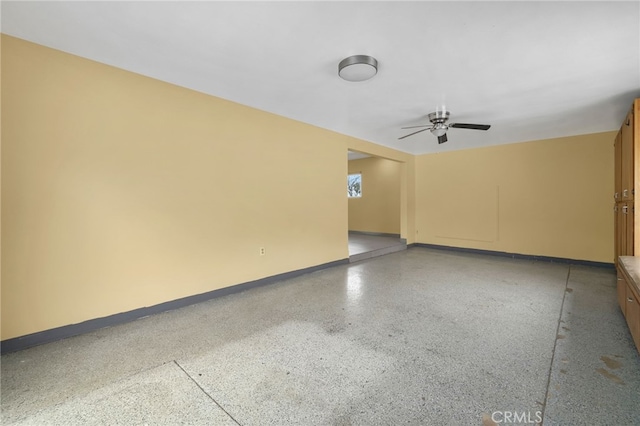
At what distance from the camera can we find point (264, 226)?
12.6ft

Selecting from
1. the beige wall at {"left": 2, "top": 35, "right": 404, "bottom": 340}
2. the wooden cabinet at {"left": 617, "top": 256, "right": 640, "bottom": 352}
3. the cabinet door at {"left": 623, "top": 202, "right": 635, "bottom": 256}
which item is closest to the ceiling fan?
the cabinet door at {"left": 623, "top": 202, "right": 635, "bottom": 256}

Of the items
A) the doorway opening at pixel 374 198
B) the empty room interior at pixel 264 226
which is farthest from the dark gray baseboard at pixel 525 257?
the doorway opening at pixel 374 198

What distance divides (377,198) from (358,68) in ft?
20.5

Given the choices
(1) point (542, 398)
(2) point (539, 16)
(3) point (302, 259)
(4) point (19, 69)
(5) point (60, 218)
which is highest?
(2) point (539, 16)

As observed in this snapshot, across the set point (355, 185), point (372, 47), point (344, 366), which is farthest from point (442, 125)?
→ point (355, 185)

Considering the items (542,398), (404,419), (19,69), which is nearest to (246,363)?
(404,419)

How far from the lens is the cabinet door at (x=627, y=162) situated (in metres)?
3.04

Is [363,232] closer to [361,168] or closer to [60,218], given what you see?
[361,168]

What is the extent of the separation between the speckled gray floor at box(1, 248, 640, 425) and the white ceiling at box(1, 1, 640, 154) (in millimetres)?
2506

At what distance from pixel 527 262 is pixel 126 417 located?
6.48 metres

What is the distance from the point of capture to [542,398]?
1.61 m

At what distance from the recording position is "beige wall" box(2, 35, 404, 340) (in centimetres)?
220

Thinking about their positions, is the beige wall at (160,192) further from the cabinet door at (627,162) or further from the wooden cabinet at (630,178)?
the wooden cabinet at (630,178)

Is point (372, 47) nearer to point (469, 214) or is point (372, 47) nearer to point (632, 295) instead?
point (632, 295)
